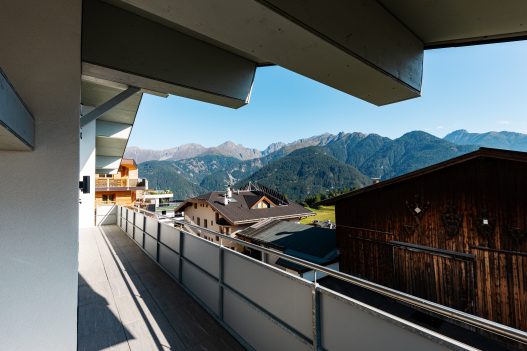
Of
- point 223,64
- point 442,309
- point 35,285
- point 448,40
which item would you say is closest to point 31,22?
point 223,64

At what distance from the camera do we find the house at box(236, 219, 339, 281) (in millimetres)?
11859

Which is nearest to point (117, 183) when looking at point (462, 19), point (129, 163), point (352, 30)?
point (129, 163)

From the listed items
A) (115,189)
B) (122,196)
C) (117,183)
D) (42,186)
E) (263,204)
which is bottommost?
(263,204)

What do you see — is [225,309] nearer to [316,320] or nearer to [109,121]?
[316,320]

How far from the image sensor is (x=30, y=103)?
1647 millimetres

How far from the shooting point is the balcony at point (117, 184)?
54.6 feet

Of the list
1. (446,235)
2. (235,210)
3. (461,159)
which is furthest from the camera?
(235,210)

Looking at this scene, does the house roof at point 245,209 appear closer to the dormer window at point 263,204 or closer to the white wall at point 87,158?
the dormer window at point 263,204

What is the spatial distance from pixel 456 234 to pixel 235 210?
63.9 feet

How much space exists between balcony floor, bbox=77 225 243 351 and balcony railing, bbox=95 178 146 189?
1348 centimetres

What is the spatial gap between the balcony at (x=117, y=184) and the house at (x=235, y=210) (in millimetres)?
5888

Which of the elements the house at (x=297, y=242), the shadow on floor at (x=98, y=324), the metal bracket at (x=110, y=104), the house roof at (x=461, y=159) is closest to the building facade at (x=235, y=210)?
the house at (x=297, y=242)

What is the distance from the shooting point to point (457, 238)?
8.27 meters

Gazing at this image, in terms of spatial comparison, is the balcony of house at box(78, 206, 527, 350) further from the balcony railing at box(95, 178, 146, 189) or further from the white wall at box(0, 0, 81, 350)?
the balcony railing at box(95, 178, 146, 189)
